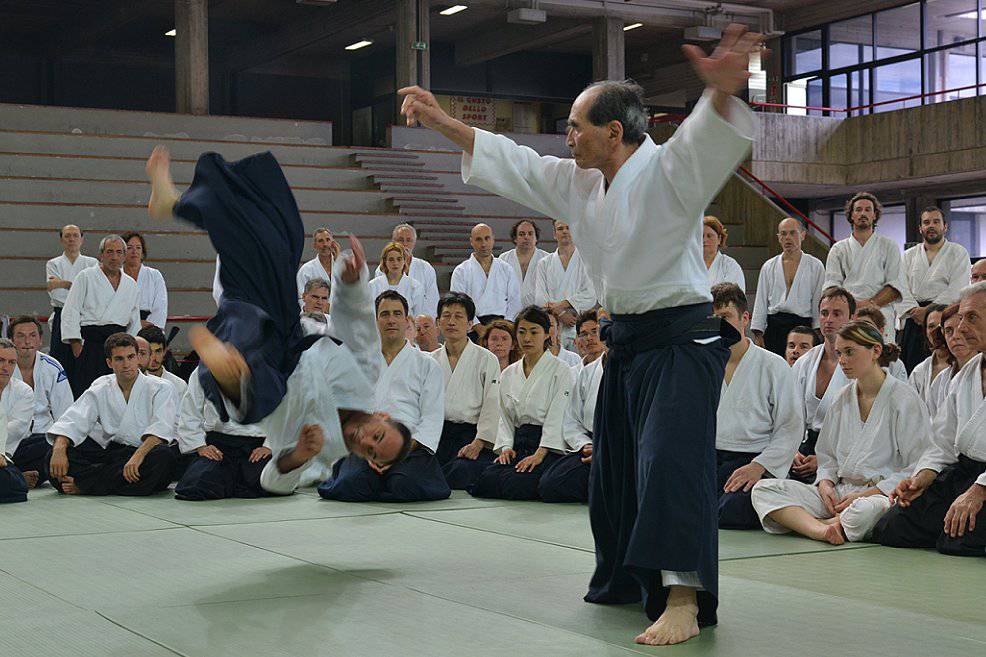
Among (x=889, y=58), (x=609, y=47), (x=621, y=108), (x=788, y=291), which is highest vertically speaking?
(x=609, y=47)

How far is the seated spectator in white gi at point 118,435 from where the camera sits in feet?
21.5

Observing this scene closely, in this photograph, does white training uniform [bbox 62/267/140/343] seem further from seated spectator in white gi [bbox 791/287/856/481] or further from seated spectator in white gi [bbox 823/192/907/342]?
seated spectator in white gi [bbox 823/192/907/342]

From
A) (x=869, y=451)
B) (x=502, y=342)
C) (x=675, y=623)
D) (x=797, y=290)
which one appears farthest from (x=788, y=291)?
(x=675, y=623)

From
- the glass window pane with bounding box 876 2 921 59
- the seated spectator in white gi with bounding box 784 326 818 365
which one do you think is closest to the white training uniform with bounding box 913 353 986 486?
the seated spectator in white gi with bounding box 784 326 818 365

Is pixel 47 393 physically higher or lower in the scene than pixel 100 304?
lower

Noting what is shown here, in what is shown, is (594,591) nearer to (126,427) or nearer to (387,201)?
(126,427)

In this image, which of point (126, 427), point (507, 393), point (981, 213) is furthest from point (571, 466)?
point (981, 213)

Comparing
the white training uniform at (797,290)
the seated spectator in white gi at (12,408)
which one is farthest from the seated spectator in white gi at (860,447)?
the seated spectator in white gi at (12,408)

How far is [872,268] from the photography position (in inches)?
309

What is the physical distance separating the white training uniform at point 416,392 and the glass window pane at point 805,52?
1263 centimetres

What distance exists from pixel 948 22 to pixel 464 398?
12.4 metres

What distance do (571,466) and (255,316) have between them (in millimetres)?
2683

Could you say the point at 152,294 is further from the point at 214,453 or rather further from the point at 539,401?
the point at 539,401

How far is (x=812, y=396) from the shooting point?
6.08m
